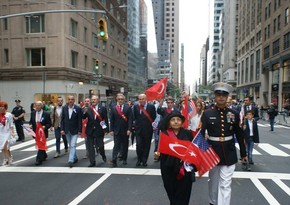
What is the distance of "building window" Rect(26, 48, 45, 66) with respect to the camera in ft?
91.3

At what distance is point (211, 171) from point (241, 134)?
74cm

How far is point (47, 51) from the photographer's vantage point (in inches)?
1078

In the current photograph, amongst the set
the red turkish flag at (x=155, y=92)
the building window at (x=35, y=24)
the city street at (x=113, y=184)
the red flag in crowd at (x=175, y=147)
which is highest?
the building window at (x=35, y=24)

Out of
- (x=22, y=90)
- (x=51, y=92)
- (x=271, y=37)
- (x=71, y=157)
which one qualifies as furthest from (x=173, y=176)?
(x=271, y=37)

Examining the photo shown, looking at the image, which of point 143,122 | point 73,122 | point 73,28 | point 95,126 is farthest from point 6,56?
point 143,122

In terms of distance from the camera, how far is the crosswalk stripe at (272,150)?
32.7ft

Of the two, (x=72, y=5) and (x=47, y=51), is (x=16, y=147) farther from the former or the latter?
(x=72, y=5)

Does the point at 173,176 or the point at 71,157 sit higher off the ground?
the point at 173,176

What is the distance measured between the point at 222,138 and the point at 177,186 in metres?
1.00

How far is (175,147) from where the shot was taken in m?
4.02

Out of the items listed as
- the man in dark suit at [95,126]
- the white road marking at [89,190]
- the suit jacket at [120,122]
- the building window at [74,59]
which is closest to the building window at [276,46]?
the building window at [74,59]

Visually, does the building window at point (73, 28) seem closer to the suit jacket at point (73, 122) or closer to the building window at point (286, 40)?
the suit jacket at point (73, 122)

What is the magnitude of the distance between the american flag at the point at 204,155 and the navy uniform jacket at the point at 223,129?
0.10 m

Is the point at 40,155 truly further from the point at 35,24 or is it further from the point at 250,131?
the point at 35,24
